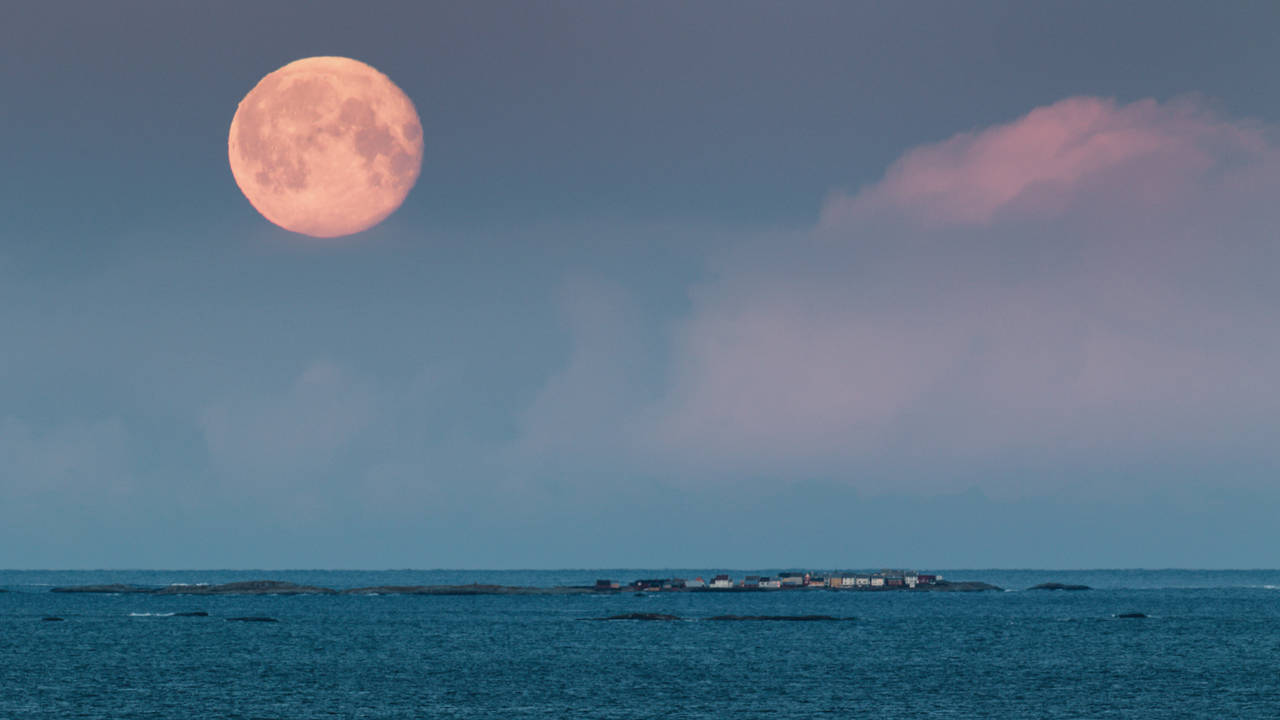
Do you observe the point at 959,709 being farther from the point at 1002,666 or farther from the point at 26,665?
the point at 26,665

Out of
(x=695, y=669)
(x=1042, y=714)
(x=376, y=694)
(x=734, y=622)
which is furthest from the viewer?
(x=734, y=622)

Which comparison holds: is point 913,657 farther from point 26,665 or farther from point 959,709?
point 26,665

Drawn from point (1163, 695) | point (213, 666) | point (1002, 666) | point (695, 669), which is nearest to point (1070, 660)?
point (1002, 666)

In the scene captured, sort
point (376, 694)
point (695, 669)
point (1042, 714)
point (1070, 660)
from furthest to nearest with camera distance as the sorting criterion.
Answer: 1. point (1070, 660)
2. point (695, 669)
3. point (376, 694)
4. point (1042, 714)

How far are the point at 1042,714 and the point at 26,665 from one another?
299 ft

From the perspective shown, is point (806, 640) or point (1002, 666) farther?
point (806, 640)

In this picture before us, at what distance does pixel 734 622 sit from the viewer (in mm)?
199750

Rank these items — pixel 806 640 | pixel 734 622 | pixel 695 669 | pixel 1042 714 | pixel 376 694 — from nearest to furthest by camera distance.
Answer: pixel 1042 714 → pixel 376 694 → pixel 695 669 → pixel 806 640 → pixel 734 622

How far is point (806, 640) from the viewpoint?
16025 centimetres

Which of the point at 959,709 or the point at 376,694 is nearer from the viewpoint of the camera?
the point at 959,709

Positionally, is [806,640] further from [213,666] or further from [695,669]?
[213,666]

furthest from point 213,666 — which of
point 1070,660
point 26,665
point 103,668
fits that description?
point 1070,660

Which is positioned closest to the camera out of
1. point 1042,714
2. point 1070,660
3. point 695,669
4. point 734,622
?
point 1042,714

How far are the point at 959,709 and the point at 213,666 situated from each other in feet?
229
